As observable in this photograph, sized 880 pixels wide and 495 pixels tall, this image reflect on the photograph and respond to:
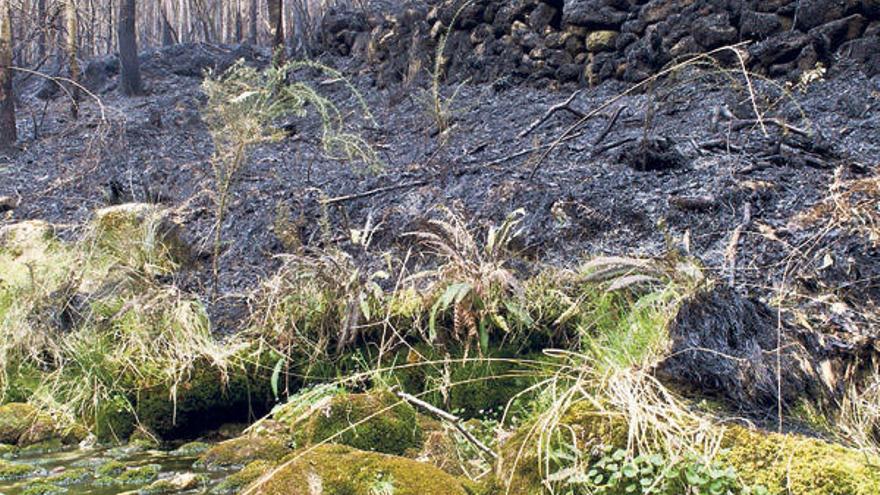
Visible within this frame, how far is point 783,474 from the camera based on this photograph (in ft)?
7.87

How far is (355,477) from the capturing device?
285 cm

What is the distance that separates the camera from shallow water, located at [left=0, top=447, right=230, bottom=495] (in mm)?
3715

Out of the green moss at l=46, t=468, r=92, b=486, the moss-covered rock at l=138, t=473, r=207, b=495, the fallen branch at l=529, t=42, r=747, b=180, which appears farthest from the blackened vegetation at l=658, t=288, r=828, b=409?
the green moss at l=46, t=468, r=92, b=486

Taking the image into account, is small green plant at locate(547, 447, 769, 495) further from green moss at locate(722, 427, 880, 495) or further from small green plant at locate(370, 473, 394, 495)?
small green plant at locate(370, 473, 394, 495)

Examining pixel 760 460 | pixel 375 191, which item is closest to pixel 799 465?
pixel 760 460

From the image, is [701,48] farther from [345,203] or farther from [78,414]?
[78,414]

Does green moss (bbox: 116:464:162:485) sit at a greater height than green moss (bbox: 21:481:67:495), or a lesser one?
lesser

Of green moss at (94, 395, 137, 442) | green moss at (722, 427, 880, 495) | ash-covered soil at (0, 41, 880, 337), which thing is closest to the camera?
green moss at (722, 427, 880, 495)

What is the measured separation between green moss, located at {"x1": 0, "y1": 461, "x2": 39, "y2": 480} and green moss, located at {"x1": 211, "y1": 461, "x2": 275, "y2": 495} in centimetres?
116

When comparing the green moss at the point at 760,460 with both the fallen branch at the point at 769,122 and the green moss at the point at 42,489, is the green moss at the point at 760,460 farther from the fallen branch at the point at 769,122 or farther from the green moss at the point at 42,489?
the fallen branch at the point at 769,122

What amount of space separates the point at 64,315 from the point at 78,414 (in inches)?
42.9

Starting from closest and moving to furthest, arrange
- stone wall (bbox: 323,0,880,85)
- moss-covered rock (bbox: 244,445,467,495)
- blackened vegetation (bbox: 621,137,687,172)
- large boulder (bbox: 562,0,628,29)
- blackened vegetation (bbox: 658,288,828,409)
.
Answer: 1. moss-covered rock (bbox: 244,445,467,495)
2. blackened vegetation (bbox: 658,288,828,409)
3. blackened vegetation (bbox: 621,137,687,172)
4. stone wall (bbox: 323,0,880,85)
5. large boulder (bbox: 562,0,628,29)

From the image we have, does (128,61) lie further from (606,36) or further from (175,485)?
(175,485)

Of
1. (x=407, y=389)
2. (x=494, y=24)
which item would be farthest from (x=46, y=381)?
(x=494, y=24)
